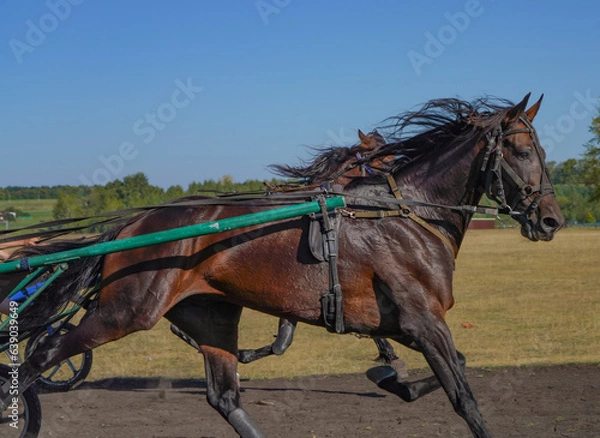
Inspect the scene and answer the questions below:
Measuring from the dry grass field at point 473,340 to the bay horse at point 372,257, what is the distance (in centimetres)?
384

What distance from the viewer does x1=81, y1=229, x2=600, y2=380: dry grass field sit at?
30.8 feet

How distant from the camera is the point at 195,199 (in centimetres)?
577

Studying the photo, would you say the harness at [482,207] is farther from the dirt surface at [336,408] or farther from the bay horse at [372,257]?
the dirt surface at [336,408]

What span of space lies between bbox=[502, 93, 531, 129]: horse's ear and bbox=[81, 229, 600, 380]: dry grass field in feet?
14.3

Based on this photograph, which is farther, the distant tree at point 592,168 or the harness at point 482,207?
the distant tree at point 592,168

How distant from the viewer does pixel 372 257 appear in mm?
5113

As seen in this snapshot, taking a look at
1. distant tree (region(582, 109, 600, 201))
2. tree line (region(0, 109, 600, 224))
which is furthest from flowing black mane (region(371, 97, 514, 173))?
distant tree (region(582, 109, 600, 201))

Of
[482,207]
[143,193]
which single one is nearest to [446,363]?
[482,207]

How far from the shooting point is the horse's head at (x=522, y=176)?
5.04 m

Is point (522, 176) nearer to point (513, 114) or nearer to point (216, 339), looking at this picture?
point (513, 114)

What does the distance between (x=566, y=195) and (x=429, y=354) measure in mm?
72522

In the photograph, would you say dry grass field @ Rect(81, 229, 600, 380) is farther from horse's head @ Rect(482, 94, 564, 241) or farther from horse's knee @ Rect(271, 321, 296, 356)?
horse's head @ Rect(482, 94, 564, 241)

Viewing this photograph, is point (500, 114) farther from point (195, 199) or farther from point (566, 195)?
point (566, 195)

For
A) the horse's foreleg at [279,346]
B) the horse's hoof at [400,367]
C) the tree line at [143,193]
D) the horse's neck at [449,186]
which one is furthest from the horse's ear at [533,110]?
the tree line at [143,193]
